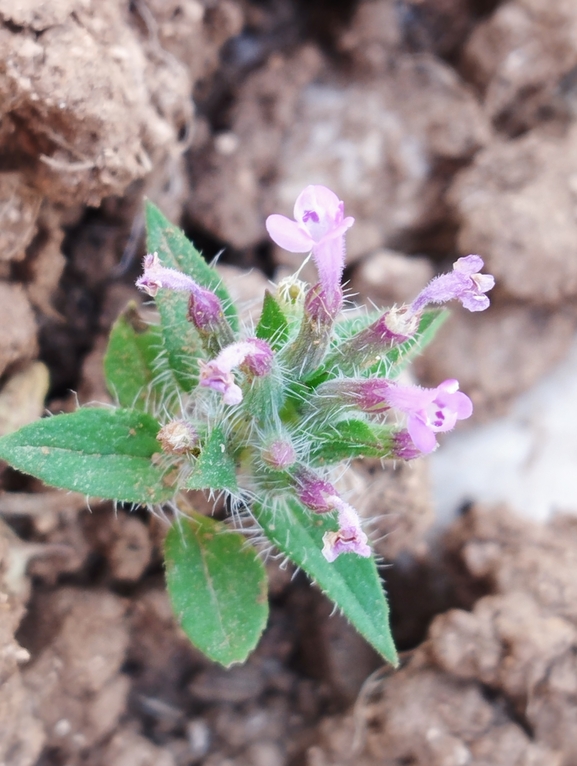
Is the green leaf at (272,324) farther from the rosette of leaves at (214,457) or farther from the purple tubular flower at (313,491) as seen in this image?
the purple tubular flower at (313,491)

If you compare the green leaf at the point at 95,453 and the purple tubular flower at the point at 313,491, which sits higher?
the green leaf at the point at 95,453

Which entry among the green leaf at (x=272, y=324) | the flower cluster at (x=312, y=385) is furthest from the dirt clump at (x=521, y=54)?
the green leaf at (x=272, y=324)

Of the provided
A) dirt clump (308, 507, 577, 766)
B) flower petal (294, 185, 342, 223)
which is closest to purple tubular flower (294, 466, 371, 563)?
flower petal (294, 185, 342, 223)

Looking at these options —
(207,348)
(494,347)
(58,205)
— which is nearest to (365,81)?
(494,347)

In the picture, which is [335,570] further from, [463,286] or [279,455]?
[463,286]

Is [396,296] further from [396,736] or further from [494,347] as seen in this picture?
[396,736]

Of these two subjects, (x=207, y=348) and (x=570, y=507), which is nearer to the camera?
(x=207, y=348)

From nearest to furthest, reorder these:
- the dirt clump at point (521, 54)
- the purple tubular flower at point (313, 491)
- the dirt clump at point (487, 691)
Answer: the purple tubular flower at point (313, 491) → the dirt clump at point (487, 691) → the dirt clump at point (521, 54)
